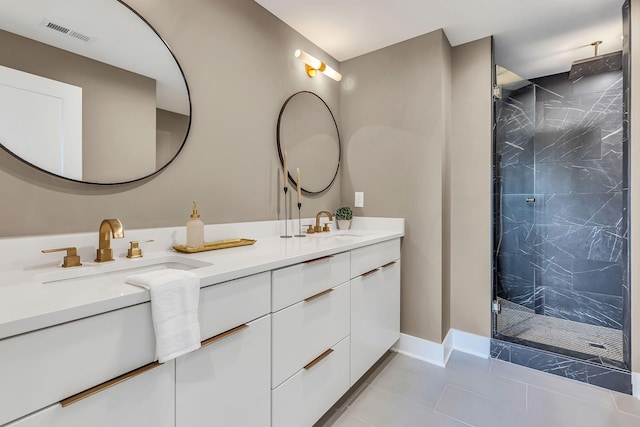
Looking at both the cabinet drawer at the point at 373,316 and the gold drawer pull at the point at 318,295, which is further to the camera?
the cabinet drawer at the point at 373,316

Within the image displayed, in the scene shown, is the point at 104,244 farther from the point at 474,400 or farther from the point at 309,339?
the point at 474,400

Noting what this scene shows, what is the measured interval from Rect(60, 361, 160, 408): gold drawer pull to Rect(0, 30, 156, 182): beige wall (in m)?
0.78

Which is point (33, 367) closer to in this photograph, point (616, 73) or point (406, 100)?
point (406, 100)

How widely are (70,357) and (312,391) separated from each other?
3.18 feet

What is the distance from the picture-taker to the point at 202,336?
844 mm

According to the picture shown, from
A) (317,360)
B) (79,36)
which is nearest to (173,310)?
(317,360)

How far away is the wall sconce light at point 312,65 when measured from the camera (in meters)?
1.91

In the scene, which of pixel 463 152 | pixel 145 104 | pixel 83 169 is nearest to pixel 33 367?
pixel 83 169

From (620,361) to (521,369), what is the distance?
54cm

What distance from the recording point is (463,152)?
226 centimetres

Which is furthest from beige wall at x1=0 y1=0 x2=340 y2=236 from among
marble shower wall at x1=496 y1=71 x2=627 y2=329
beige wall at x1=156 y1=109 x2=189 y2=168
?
marble shower wall at x1=496 y1=71 x2=627 y2=329

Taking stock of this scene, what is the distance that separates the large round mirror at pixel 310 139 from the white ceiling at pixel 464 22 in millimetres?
466

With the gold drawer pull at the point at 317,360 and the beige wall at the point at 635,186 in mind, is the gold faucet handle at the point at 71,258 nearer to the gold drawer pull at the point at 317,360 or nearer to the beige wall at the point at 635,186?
the gold drawer pull at the point at 317,360

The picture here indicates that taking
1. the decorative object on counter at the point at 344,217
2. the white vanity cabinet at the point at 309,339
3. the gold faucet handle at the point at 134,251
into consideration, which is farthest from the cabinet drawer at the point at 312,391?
the decorative object on counter at the point at 344,217
